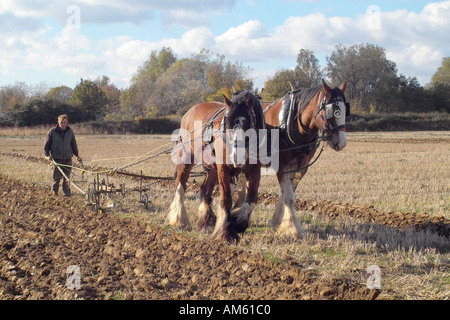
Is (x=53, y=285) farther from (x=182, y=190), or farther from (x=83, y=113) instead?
(x=83, y=113)

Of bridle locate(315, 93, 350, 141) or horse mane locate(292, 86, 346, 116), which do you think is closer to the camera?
bridle locate(315, 93, 350, 141)

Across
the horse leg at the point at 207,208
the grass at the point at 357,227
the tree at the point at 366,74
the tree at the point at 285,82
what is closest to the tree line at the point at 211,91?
the tree at the point at 366,74

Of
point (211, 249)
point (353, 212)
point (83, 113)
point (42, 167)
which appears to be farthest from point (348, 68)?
point (211, 249)

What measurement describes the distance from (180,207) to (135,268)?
215 cm

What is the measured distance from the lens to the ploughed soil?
4.22 metres

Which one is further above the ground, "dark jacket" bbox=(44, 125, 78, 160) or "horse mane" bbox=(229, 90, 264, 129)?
"horse mane" bbox=(229, 90, 264, 129)

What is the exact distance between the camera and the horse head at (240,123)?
17.4ft

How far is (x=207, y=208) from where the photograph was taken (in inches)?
273

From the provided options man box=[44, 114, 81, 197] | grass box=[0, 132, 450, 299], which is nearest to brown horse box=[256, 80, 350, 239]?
grass box=[0, 132, 450, 299]

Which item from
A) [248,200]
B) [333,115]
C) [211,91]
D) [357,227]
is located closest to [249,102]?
[333,115]

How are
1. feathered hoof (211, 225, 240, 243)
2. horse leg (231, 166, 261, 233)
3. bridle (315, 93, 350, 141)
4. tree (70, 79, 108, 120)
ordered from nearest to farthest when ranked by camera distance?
bridle (315, 93, 350, 141)
feathered hoof (211, 225, 240, 243)
horse leg (231, 166, 261, 233)
tree (70, 79, 108, 120)

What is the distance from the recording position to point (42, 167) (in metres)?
14.4

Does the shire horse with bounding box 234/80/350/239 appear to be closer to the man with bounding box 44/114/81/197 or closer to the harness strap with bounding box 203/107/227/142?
the harness strap with bounding box 203/107/227/142

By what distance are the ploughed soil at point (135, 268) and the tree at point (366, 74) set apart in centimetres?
3198
